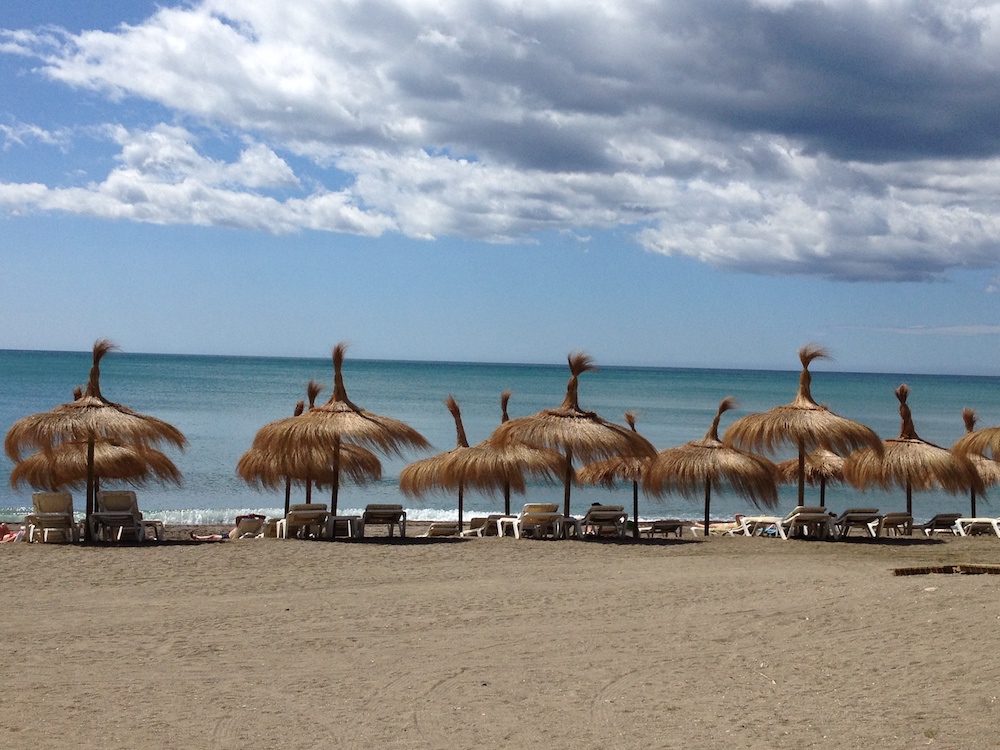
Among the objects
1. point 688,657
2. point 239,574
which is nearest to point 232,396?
point 239,574

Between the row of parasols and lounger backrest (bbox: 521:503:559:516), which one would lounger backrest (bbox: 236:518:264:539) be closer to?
the row of parasols

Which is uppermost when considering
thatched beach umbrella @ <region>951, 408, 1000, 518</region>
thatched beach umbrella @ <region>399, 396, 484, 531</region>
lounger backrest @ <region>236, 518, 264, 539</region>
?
thatched beach umbrella @ <region>951, 408, 1000, 518</region>

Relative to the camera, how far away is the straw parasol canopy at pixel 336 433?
38.7 feet

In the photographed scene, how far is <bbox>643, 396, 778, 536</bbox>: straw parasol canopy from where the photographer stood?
13359 millimetres

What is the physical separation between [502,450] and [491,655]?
7403 millimetres

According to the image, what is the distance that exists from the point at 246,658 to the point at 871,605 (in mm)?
4143

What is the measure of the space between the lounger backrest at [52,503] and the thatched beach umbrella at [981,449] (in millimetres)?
11555

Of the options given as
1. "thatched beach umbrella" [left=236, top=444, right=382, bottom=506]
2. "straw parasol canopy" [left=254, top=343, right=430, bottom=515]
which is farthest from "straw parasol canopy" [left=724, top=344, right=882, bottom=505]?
"thatched beach umbrella" [left=236, top=444, right=382, bottom=506]

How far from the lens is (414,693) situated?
205 inches

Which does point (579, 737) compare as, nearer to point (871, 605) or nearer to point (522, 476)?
point (871, 605)

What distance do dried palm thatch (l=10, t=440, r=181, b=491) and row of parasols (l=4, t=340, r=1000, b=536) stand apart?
17mm

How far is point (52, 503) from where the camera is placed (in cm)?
1118

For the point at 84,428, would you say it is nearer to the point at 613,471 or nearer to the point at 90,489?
the point at 90,489

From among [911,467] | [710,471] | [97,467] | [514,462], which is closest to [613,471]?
[710,471]
